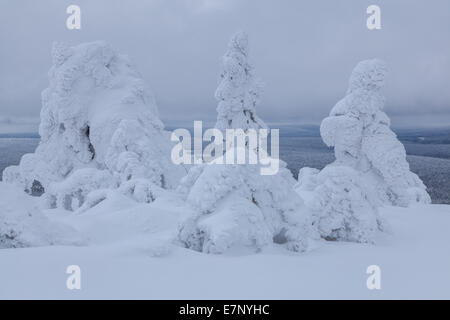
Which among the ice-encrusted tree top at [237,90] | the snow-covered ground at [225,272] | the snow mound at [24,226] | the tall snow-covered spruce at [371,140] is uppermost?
the ice-encrusted tree top at [237,90]

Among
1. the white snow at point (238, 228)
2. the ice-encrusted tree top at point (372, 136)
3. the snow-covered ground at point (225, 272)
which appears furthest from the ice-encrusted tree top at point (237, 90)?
the snow-covered ground at point (225, 272)

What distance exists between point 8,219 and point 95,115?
14337 millimetres

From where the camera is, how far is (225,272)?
228 inches

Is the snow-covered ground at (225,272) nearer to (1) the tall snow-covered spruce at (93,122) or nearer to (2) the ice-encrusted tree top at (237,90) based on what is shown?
(1) the tall snow-covered spruce at (93,122)

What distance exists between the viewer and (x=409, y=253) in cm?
814

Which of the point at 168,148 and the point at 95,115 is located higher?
the point at 95,115

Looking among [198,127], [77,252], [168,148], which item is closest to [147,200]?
[198,127]

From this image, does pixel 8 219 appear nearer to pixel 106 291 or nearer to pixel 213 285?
pixel 106 291

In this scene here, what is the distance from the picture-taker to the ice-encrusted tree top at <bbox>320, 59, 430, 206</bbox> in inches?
720

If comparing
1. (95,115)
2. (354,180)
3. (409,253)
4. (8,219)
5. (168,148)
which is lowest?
(409,253)

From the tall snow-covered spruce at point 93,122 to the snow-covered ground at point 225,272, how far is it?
11.0 metres

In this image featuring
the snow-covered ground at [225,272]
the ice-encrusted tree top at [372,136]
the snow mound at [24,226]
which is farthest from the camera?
the ice-encrusted tree top at [372,136]

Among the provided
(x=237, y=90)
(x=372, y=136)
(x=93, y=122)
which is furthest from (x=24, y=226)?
(x=237, y=90)

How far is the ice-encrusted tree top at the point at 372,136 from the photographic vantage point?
720 inches
